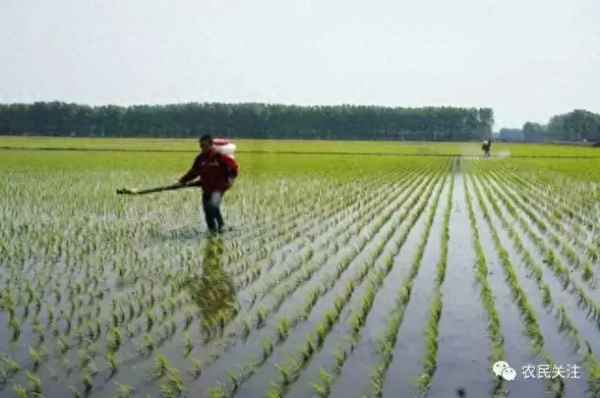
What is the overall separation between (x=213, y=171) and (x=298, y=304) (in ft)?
13.6

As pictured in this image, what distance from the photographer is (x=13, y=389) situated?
11.9 ft

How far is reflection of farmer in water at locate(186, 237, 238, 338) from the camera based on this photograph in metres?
4.98

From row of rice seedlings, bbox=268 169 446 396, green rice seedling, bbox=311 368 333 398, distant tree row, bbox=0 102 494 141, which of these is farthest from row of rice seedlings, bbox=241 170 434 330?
distant tree row, bbox=0 102 494 141

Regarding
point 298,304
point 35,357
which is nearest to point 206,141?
point 298,304

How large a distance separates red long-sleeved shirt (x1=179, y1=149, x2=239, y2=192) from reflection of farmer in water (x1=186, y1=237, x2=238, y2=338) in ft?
5.72

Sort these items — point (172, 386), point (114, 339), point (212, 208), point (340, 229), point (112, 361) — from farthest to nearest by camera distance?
1. point (340, 229)
2. point (212, 208)
3. point (114, 339)
4. point (112, 361)
5. point (172, 386)

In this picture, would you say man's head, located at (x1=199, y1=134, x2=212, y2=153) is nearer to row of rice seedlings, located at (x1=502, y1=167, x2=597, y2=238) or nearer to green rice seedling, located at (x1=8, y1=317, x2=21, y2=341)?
green rice seedling, located at (x1=8, y1=317, x2=21, y2=341)

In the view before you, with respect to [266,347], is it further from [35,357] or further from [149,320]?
[35,357]

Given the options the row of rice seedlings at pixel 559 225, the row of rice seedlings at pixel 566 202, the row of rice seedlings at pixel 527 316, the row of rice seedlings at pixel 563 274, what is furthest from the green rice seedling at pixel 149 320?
the row of rice seedlings at pixel 566 202

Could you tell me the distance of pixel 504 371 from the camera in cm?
388

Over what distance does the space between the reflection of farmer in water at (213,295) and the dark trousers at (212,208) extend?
1.72 meters

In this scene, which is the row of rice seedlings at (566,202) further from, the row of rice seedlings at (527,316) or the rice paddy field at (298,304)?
the row of rice seedlings at (527,316)

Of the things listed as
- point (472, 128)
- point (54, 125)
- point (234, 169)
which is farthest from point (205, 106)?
point (234, 169)

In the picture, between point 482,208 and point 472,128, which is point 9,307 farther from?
point 472,128
